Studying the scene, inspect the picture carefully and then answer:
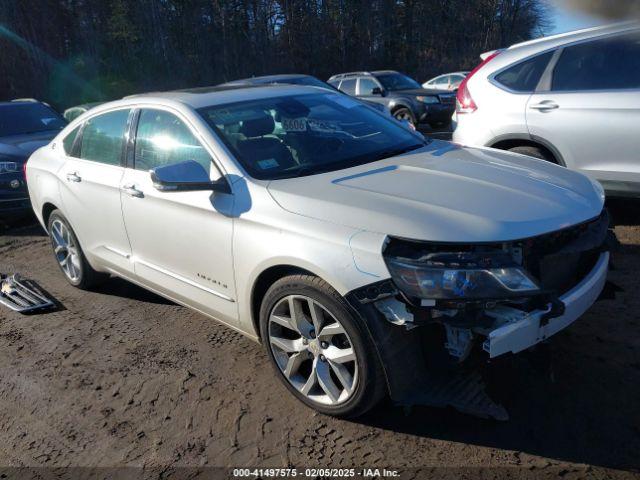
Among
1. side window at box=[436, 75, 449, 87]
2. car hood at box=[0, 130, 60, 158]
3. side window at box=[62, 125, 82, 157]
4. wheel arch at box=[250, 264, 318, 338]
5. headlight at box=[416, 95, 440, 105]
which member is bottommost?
side window at box=[436, 75, 449, 87]

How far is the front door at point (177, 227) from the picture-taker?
3.18 m

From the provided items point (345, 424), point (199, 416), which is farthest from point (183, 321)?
point (345, 424)

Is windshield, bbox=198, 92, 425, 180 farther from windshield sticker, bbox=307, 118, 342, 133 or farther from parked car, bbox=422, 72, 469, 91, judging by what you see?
parked car, bbox=422, 72, 469, 91

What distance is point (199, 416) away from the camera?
3.01m

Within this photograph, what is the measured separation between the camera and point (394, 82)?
15.0m

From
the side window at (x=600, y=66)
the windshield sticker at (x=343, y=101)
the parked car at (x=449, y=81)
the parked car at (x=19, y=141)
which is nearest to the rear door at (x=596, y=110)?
the side window at (x=600, y=66)

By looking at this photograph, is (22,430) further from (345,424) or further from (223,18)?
(223,18)

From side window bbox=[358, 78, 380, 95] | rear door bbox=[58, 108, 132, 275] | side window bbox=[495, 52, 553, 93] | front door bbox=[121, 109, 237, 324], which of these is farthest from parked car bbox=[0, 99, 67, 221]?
side window bbox=[358, 78, 380, 95]

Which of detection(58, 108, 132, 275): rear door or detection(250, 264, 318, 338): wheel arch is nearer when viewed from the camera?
detection(250, 264, 318, 338): wheel arch

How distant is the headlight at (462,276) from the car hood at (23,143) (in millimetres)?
6992

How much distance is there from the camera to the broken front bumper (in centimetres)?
233

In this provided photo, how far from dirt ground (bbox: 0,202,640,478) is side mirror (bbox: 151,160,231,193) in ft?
3.72

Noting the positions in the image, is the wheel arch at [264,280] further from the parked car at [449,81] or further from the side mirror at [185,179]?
the parked car at [449,81]

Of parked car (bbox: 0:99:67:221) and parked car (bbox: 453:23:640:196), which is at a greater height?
parked car (bbox: 453:23:640:196)
